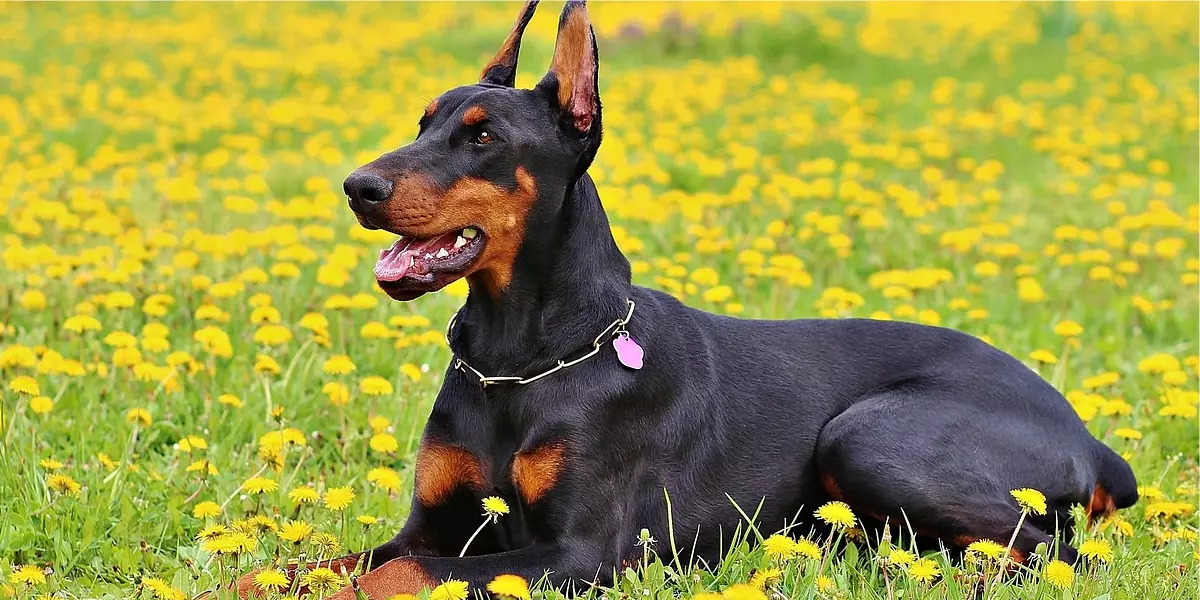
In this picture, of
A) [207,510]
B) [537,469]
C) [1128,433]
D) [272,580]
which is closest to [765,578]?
[537,469]

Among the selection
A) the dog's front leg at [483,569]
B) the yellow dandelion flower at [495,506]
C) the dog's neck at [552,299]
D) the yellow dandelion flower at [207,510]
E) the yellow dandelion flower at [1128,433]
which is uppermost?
the dog's neck at [552,299]

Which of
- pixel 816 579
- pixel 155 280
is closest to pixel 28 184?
pixel 155 280

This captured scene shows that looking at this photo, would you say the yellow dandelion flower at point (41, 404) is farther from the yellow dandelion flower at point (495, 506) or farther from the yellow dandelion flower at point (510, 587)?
the yellow dandelion flower at point (510, 587)

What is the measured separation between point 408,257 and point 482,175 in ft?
0.96

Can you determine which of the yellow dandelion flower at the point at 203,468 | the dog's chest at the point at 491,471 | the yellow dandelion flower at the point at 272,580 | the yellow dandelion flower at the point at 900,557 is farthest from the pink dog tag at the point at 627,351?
the yellow dandelion flower at the point at 203,468

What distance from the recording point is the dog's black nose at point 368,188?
3.42 meters

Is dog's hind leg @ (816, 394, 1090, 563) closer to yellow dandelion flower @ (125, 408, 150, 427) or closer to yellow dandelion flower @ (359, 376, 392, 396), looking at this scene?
yellow dandelion flower @ (359, 376, 392, 396)

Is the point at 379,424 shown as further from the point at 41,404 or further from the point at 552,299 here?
the point at 552,299

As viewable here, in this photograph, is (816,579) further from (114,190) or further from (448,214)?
(114,190)

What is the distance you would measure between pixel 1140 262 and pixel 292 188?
512 cm

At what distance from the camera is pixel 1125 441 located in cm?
535

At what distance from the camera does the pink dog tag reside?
382 centimetres

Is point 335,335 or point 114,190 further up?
point 114,190

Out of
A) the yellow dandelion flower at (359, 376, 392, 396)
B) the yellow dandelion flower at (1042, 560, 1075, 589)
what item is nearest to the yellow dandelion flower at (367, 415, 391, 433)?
the yellow dandelion flower at (359, 376, 392, 396)
